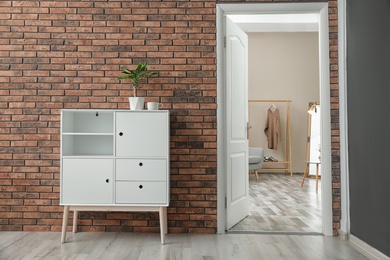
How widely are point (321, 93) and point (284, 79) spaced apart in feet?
19.5

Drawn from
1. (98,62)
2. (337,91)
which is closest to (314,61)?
(337,91)

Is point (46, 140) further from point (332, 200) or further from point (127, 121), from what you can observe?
point (332, 200)

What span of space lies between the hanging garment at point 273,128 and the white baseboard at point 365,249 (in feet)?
19.2

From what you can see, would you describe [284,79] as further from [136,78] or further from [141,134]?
[141,134]

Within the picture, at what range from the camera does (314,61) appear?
991 centimetres

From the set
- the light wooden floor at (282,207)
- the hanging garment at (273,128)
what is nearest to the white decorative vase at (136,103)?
the light wooden floor at (282,207)

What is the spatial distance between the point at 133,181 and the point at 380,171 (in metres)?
1.95

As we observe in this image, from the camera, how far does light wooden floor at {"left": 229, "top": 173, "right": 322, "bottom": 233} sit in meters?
4.45

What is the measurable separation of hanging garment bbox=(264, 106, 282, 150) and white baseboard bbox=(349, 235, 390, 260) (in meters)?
5.84

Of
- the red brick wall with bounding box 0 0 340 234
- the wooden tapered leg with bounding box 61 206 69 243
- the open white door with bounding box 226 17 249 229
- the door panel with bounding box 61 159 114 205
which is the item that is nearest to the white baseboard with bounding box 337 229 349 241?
the open white door with bounding box 226 17 249 229

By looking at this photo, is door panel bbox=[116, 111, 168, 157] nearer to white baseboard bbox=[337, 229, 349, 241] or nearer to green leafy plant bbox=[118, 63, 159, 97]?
green leafy plant bbox=[118, 63, 159, 97]

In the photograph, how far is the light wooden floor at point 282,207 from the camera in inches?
175

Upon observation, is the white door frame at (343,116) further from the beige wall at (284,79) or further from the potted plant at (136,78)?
the beige wall at (284,79)

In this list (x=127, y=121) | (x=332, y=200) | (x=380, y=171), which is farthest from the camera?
(x=332, y=200)
